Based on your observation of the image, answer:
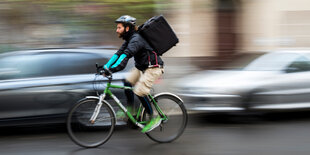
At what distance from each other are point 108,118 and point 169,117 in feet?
2.92

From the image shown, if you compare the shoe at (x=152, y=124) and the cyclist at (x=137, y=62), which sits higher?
the cyclist at (x=137, y=62)

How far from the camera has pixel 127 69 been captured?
6590mm

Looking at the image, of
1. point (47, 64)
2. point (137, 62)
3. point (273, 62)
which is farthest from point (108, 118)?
point (273, 62)

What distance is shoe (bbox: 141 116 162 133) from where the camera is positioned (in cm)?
550

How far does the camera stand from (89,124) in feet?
17.2

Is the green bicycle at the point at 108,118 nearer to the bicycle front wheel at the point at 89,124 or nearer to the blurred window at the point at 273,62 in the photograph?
the bicycle front wheel at the point at 89,124

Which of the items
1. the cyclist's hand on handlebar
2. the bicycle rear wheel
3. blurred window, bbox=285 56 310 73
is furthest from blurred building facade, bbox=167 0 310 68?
the cyclist's hand on handlebar

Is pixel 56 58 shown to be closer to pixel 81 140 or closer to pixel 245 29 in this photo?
pixel 81 140

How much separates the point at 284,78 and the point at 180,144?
262 cm

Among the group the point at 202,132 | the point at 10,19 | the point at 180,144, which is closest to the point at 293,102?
the point at 202,132

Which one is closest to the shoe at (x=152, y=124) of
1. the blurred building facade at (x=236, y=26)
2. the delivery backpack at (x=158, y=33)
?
the delivery backpack at (x=158, y=33)

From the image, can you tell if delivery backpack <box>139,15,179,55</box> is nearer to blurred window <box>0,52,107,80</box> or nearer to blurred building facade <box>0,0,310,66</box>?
blurred window <box>0,52,107,80</box>

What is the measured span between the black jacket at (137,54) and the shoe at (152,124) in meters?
0.74

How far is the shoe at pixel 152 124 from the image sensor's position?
550 centimetres
